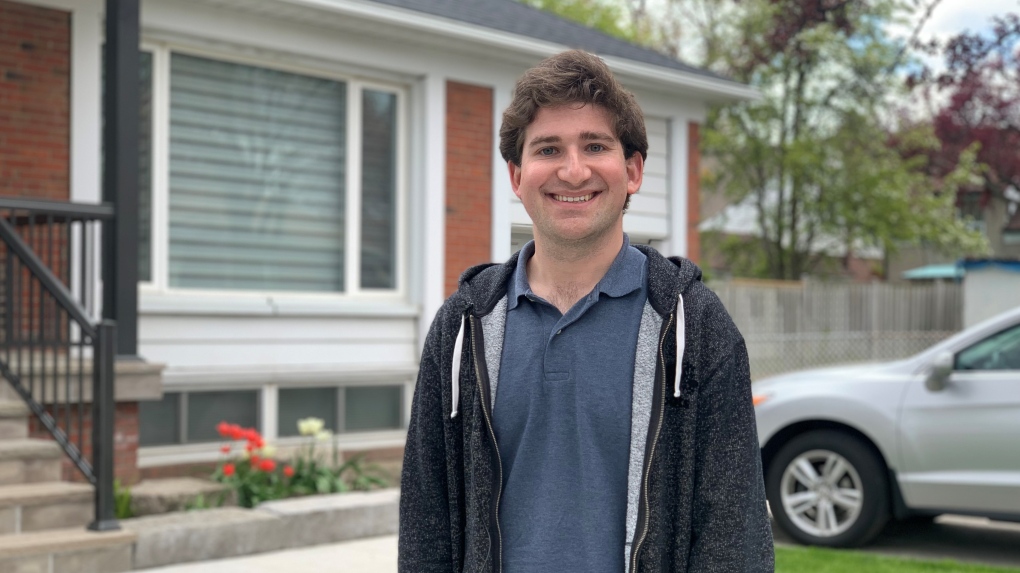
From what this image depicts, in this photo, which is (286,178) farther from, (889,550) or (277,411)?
(889,550)

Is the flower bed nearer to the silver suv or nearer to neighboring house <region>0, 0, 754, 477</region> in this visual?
neighboring house <region>0, 0, 754, 477</region>

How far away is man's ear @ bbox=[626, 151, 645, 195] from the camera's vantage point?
7.58 ft

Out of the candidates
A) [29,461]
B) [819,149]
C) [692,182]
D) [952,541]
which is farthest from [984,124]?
[29,461]

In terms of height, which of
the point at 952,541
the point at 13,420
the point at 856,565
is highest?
the point at 13,420

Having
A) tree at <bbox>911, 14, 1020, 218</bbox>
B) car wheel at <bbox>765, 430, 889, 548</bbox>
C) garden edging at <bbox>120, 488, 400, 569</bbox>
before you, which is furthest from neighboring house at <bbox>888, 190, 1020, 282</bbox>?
garden edging at <bbox>120, 488, 400, 569</bbox>

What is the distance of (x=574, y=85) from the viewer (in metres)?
2.17

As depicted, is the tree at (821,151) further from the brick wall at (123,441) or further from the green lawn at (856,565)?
the brick wall at (123,441)

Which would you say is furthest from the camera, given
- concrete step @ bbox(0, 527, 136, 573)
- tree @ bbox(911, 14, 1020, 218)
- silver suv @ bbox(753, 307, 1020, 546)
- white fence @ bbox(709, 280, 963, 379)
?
tree @ bbox(911, 14, 1020, 218)

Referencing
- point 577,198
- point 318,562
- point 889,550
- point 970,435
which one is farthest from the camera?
point 889,550

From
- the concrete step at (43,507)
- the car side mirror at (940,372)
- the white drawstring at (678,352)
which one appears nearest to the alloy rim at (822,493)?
the car side mirror at (940,372)

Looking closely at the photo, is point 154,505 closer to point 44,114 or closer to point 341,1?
point 44,114

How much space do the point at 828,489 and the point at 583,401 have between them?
18.0ft

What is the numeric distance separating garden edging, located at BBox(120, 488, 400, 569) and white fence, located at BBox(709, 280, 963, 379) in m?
11.0

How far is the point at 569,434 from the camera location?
213 cm
